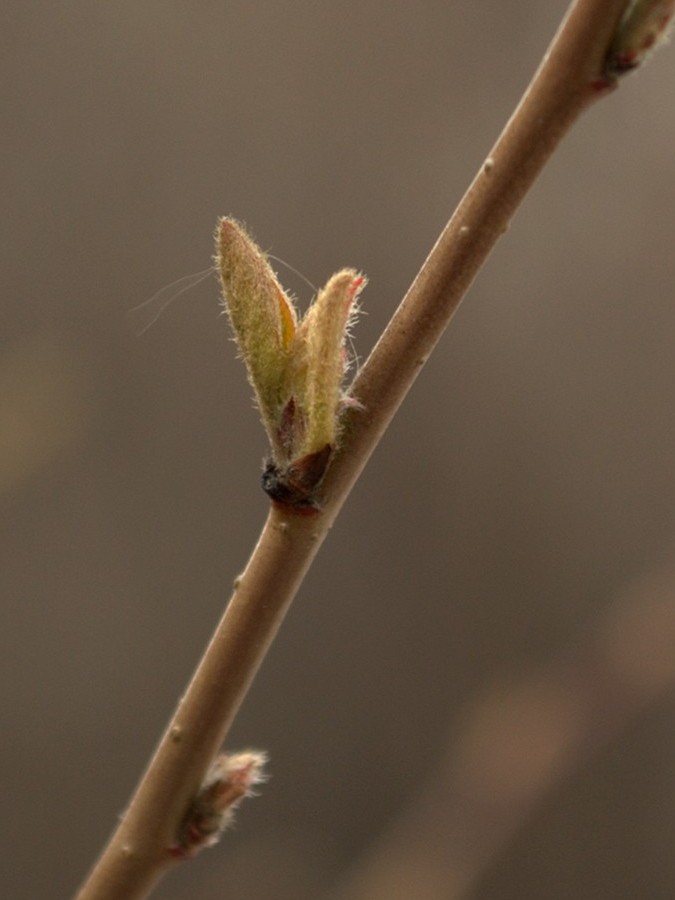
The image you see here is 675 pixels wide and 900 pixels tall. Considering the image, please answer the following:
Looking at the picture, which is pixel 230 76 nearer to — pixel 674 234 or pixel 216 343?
pixel 216 343

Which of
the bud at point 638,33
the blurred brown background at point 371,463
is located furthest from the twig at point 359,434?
the blurred brown background at point 371,463

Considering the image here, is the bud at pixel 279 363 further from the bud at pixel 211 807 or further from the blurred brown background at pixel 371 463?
the blurred brown background at pixel 371 463

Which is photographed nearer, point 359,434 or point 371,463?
point 359,434

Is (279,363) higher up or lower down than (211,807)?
higher up

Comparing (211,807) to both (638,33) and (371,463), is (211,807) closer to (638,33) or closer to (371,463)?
(638,33)

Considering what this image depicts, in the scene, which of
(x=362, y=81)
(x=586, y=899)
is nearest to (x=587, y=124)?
(x=362, y=81)

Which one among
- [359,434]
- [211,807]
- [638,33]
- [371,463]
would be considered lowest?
Answer: [371,463]

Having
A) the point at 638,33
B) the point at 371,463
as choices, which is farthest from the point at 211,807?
the point at 371,463

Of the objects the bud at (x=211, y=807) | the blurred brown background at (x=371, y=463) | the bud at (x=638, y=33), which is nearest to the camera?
the bud at (x=638, y=33)
